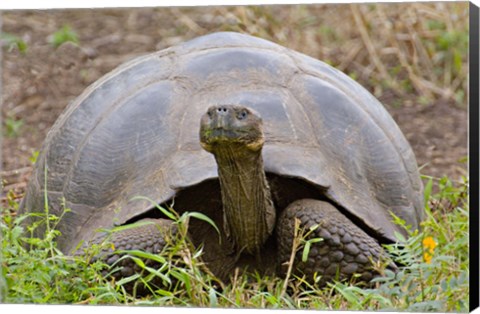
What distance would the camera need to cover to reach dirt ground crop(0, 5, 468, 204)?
619 cm

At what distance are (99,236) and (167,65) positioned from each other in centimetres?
74

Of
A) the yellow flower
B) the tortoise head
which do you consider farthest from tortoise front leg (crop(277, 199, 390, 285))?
the tortoise head

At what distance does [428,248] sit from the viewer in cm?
363

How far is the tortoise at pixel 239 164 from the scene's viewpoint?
13.0 ft

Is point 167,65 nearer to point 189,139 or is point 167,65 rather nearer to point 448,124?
point 189,139

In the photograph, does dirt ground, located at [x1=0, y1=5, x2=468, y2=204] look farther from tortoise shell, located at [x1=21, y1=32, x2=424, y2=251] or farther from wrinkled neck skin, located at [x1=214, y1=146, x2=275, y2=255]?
wrinkled neck skin, located at [x1=214, y1=146, x2=275, y2=255]

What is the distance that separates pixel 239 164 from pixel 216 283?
0.50 m

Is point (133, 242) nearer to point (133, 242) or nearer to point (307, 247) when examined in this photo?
point (133, 242)

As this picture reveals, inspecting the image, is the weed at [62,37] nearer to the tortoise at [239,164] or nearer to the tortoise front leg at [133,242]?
the tortoise at [239,164]

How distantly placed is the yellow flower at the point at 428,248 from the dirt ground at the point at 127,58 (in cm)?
203

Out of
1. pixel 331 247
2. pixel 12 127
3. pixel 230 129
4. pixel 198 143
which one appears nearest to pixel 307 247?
pixel 331 247

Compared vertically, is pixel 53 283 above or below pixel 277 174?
below

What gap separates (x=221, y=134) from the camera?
359cm

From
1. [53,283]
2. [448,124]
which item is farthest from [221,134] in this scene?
[448,124]
